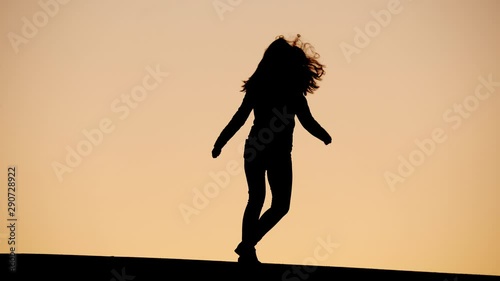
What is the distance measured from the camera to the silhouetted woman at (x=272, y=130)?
3303 mm

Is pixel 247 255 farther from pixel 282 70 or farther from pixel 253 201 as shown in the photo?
pixel 282 70

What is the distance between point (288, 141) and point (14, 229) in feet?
10.7

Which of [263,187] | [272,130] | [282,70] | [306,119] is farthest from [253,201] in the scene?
[282,70]

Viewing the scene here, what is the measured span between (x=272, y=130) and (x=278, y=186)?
1.25 feet

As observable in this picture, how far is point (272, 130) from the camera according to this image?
130 inches

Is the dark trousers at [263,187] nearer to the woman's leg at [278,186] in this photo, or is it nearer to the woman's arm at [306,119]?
the woman's leg at [278,186]

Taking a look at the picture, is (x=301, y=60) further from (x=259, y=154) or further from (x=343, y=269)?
(x=343, y=269)

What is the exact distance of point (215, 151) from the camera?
3.44 metres

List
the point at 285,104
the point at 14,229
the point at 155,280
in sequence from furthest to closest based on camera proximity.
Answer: the point at 14,229, the point at 285,104, the point at 155,280

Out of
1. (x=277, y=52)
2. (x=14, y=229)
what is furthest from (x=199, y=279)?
(x=14, y=229)

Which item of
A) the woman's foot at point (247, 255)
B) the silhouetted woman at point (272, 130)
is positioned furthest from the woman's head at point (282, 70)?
the woman's foot at point (247, 255)

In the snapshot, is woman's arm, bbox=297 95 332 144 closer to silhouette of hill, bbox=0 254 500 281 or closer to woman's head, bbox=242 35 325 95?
woman's head, bbox=242 35 325 95

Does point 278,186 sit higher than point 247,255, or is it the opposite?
point 278,186

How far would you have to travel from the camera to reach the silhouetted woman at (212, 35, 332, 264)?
3303 millimetres
